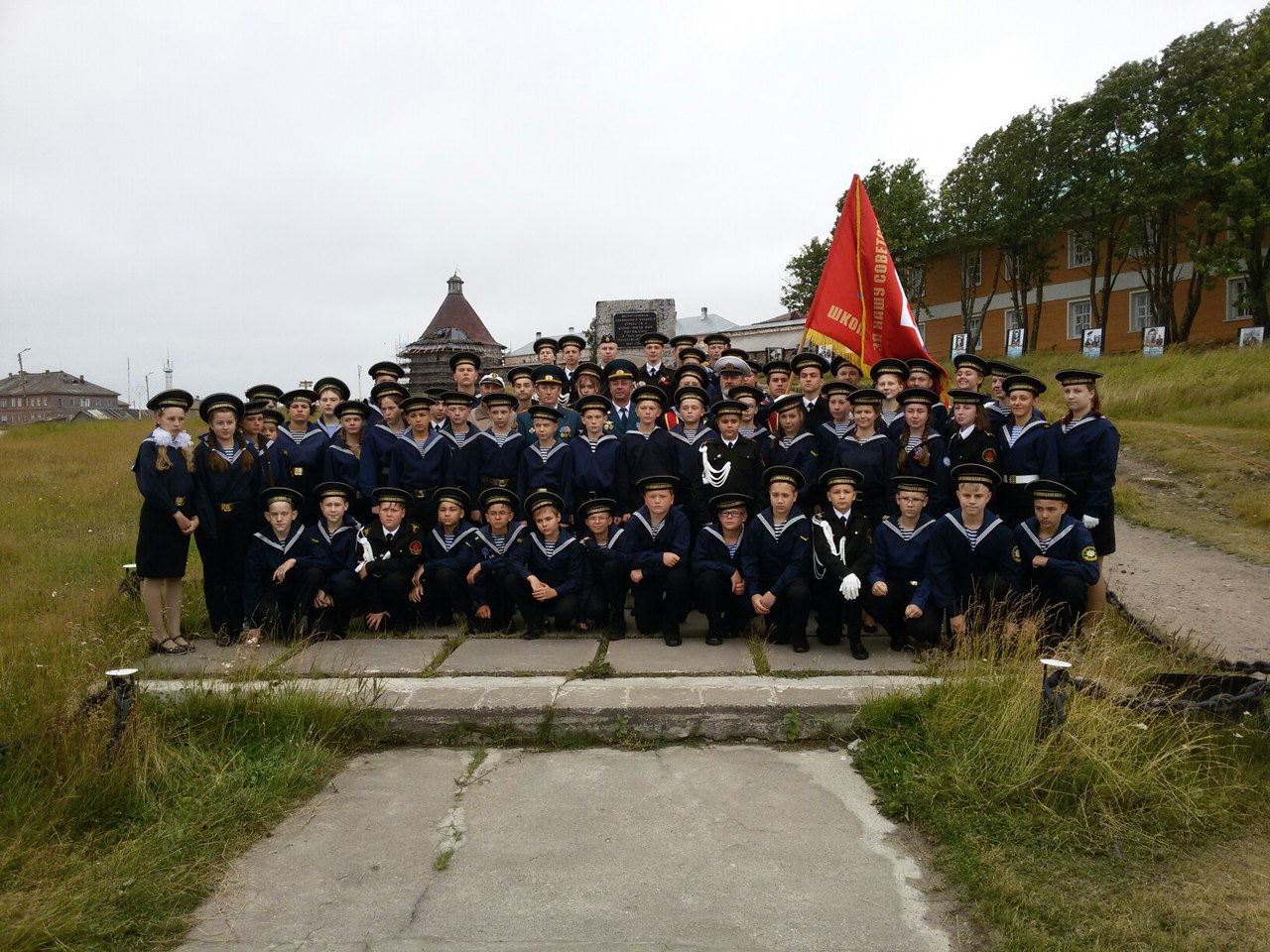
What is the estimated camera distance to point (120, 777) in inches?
157

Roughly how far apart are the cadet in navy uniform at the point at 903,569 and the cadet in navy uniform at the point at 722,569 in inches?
37.4

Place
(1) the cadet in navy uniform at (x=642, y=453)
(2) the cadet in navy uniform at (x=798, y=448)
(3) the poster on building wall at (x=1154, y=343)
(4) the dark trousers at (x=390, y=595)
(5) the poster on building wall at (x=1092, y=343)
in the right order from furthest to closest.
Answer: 1. (5) the poster on building wall at (x=1092, y=343)
2. (3) the poster on building wall at (x=1154, y=343)
3. (1) the cadet in navy uniform at (x=642, y=453)
4. (2) the cadet in navy uniform at (x=798, y=448)
5. (4) the dark trousers at (x=390, y=595)

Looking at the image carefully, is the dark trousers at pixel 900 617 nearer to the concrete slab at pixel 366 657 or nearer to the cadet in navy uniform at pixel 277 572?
the concrete slab at pixel 366 657

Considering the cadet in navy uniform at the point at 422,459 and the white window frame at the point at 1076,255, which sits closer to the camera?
the cadet in navy uniform at the point at 422,459

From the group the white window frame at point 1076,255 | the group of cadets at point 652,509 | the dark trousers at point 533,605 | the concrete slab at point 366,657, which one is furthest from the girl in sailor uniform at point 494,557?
the white window frame at point 1076,255

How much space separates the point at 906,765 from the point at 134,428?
2609cm

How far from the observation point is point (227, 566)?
6715 mm

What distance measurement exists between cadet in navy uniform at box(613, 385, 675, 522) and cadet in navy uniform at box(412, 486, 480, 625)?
130 cm

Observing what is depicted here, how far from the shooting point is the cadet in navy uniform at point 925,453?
22.0 feet

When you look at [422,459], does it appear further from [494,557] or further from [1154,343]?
[1154,343]

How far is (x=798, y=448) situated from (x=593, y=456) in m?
1.73

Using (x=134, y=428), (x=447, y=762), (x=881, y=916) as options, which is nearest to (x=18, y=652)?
(x=447, y=762)

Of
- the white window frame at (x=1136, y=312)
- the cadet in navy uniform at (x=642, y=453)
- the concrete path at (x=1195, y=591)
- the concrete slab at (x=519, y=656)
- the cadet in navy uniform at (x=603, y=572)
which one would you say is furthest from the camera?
the white window frame at (x=1136, y=312)

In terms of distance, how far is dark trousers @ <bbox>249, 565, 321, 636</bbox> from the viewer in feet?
21.6
